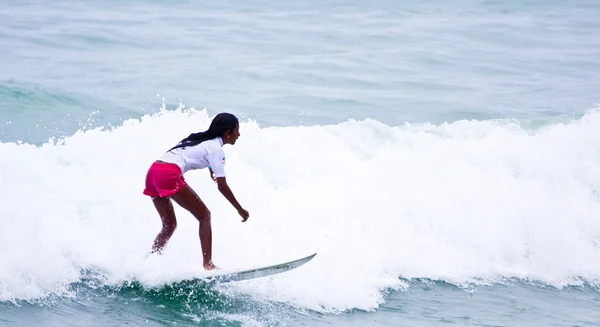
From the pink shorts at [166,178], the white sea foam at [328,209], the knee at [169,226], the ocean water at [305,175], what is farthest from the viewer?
the white sea foam at [328,209]

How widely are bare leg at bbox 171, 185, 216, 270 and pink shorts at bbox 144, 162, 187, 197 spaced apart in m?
0.06

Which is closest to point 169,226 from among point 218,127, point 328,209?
point 218,127

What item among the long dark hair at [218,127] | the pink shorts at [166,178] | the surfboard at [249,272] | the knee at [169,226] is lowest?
the surfboard at [249,272]

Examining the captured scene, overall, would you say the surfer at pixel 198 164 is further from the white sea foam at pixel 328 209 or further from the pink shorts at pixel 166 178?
the white sea foam at pixel 328 209

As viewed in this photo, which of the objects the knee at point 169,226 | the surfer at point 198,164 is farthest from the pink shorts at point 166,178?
the knee at point 169,226

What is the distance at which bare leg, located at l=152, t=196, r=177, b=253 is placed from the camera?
720cm

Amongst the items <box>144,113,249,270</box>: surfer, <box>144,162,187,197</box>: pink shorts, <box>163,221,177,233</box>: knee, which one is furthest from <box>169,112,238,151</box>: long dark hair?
<box>163,221,177,233</box>: knee

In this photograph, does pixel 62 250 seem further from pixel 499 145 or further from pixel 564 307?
pixel 499 145

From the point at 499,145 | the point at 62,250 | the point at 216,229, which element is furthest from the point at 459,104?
the point at 62,250

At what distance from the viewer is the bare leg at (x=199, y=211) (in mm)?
6953

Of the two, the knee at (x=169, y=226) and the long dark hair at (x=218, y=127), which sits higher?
the long dark hair at (x=218, y=127)

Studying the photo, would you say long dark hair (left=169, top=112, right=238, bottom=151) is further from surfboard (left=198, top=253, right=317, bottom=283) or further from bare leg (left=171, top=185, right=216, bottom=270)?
surfboard (left=198, top=253, right=317, bottom=283)

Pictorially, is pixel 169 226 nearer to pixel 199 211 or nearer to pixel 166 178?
Answer: pixel 199 211

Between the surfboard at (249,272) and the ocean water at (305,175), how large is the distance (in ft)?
0.61
